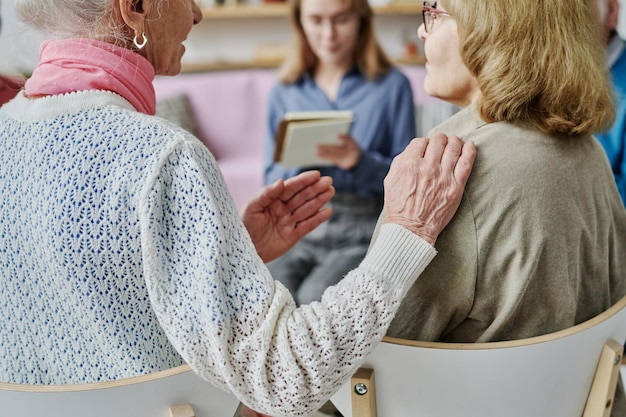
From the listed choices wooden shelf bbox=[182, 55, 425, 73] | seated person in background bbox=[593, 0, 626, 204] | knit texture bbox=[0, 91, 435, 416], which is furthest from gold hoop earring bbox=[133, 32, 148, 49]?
wooden shelf bbox=[182, 55, 425, 73]

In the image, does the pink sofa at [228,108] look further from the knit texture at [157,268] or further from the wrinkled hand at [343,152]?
the knit texture at [157,268]


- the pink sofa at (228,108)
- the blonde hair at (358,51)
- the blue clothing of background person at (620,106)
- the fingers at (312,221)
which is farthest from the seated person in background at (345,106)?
the pink sofa at (228,108)

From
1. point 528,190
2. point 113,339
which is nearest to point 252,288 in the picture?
point 113,339

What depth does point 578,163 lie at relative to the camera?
3.59ft

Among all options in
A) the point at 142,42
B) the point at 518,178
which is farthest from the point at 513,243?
the point at 142,42

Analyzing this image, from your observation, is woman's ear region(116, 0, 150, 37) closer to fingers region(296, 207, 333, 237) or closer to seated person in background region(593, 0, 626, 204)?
fingers region(296, 207, 333, 237)

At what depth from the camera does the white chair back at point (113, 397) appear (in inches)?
35.5

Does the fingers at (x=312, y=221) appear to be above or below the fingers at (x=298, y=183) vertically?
below

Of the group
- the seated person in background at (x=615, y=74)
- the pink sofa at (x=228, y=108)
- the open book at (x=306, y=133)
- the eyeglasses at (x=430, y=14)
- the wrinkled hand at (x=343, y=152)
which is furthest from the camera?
the pink sofa at (x=228, y=108)

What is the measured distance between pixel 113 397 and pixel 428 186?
51cm

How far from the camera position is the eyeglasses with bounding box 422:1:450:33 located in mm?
1125

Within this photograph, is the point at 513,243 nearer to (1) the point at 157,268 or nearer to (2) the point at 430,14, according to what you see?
(2) the point at 430,14

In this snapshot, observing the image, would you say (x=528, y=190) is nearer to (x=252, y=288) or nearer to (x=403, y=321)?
(x=403, y=321)

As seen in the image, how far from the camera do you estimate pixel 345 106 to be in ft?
9.03
